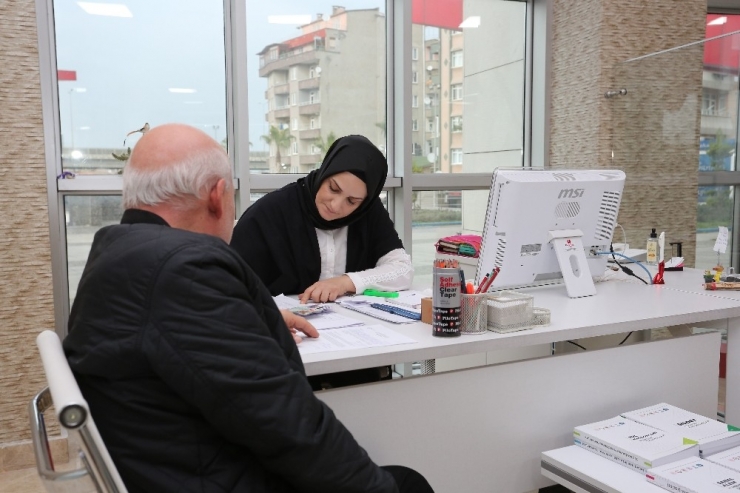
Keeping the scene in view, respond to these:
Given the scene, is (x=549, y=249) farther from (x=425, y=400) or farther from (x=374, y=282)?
(x=425, y=400)

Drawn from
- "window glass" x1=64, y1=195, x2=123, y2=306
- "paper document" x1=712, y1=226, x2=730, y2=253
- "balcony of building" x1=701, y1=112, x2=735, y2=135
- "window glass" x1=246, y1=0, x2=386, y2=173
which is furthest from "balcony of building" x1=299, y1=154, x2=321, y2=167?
"balcony of building" x1=701, y1=112, x2=735, y2=135

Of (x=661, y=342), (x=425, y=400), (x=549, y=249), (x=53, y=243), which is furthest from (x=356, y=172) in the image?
(x=53, y=243)

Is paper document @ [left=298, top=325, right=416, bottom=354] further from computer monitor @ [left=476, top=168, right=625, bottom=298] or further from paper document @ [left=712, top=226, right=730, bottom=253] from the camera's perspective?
paper document @ [left=712, top=226, right=730, bottom=253]

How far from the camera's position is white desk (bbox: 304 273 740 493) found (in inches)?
57.7

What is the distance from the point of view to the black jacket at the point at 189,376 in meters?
0.87

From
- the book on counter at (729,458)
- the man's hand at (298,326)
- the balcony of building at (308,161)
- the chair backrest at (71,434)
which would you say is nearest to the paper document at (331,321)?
the man's hand at (298,326)

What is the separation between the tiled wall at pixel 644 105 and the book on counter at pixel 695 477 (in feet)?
8.14

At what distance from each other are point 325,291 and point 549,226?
756 millimetres

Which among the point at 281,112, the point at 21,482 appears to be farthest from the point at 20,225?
the point at 281,112

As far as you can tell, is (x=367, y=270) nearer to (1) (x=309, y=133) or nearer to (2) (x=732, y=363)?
(2) (x=732, y=363)

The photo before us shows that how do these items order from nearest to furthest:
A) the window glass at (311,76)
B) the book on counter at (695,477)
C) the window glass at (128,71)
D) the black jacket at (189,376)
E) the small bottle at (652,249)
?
Answer: the black jacket at (189,376) → the book on counter at (695,477) → the small bottle at (652,249) → the window glass at (128,71) → the window glass at (311,76)

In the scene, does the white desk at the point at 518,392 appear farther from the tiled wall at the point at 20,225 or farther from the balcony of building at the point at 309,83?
the balcony of building at the point at 309,83

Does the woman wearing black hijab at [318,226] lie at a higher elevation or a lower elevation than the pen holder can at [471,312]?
higher

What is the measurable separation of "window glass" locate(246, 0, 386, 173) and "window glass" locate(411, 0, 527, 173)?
0.91ft
